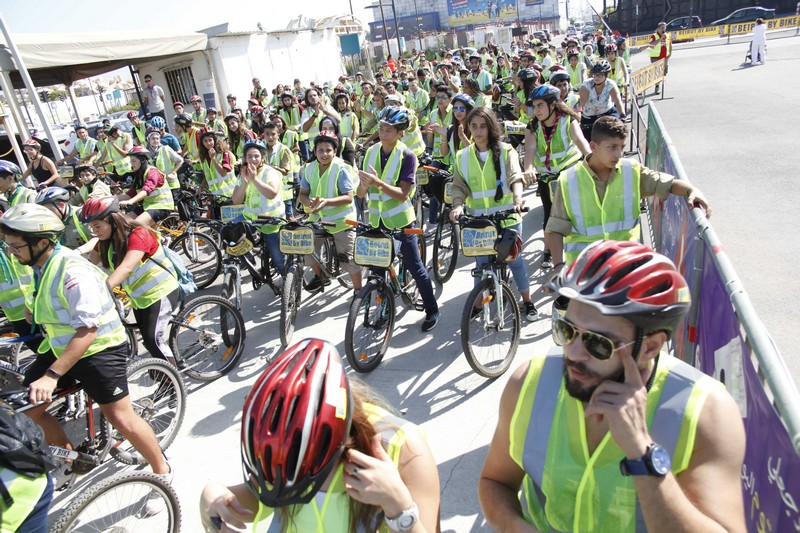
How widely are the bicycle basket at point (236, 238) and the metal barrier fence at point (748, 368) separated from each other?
4130mm

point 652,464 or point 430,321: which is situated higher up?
point 652,464

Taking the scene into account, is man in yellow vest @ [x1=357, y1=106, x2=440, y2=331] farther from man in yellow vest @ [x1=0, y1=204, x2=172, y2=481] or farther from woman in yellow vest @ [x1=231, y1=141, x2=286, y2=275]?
man in yellow vest @ [x1=0, y1=204, x2=172, y2=481]

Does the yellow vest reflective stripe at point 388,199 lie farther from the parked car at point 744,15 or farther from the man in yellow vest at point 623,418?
the parked car at point 744,15

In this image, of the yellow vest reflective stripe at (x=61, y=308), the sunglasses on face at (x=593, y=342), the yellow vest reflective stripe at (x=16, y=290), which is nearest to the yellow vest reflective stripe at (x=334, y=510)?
the sunglasses on face at (x=593, y=342)

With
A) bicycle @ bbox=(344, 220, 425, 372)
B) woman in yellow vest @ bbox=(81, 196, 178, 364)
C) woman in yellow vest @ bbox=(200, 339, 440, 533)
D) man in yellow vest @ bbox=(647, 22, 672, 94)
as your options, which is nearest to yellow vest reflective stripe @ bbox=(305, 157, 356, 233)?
bicycle @ bbox=(344, 220, 425, 372)

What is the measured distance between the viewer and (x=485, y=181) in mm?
5055

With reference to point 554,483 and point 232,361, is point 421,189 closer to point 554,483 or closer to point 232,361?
point 232,361

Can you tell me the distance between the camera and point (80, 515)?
3000 mm

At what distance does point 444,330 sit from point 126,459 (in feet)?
9.92

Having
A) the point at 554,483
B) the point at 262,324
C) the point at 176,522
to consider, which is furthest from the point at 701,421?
the point at 262,324

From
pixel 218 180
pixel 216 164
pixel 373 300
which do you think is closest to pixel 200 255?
pixel 218 180

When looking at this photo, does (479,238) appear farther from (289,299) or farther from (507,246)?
(289,299)

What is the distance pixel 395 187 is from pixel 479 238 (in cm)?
105

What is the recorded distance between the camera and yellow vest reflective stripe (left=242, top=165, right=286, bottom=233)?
6121 millimetres
